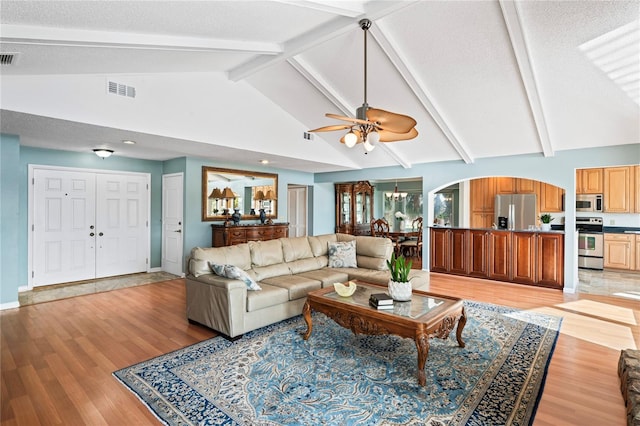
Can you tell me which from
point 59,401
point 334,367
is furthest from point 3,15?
point 334,367

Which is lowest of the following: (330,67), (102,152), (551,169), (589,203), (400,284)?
(400,284)

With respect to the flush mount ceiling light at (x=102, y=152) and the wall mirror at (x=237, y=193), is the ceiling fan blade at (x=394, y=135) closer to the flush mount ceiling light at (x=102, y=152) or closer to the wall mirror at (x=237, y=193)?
the wall mirror at (x=237, y=193)

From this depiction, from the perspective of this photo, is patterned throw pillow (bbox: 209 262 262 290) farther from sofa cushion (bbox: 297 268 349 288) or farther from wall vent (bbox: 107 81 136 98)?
wall vent (bbox: 107 81 136 98)

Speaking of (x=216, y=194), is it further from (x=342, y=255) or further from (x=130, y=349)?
(x=130, y=349)

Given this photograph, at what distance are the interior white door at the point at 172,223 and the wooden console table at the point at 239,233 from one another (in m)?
0.68

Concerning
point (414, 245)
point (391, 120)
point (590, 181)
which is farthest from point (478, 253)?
point (391, 120)

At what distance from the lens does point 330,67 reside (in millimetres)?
4523

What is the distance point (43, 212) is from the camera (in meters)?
5.51

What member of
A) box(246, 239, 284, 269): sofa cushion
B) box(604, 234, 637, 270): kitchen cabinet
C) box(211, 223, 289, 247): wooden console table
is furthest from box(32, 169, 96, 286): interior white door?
box(604, 234, 637, 270): kitchen cabinet

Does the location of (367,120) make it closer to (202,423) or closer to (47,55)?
(202,423)

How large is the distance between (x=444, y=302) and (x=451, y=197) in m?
7.31

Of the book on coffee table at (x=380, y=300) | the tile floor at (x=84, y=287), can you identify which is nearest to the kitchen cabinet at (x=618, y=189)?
the book on coffee table at (x=380, y=300)

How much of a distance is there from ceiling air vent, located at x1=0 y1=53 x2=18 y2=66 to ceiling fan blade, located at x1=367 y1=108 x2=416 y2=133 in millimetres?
3066

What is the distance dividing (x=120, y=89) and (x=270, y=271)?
2936mm
